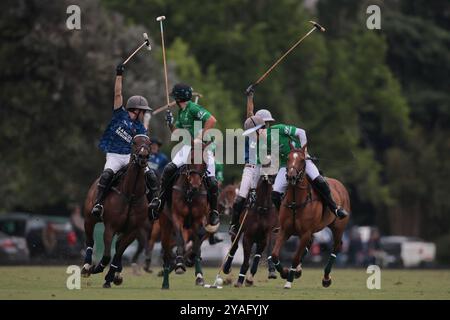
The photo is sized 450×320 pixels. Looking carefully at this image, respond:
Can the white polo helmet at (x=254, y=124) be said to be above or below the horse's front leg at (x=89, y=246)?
above

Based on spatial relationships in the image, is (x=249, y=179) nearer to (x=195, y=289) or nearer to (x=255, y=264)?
(x=255, y=264)

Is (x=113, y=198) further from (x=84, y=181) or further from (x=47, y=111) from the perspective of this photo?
(x=84, y=181)

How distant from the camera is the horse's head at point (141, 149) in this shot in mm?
22875

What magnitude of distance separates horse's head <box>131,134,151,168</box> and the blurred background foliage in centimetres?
2713

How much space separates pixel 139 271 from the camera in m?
31.5

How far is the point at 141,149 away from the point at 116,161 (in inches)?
47.3

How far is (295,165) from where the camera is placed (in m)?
23.7

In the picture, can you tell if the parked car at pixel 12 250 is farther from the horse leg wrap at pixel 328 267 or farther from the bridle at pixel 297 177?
the bridle at pixel 297 177

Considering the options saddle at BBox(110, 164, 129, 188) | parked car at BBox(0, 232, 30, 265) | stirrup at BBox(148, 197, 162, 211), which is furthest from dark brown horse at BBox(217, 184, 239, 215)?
parked car at BBox(0, 232, 30, 265)

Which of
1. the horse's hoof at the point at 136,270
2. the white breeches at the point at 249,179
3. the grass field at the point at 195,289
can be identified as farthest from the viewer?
the horse's hoof at the point at 136,270

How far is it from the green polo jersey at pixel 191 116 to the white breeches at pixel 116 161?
3.63 ft

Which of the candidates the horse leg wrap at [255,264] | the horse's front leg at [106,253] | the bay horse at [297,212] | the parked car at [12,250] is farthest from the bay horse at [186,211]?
the parked car at [12,250]
